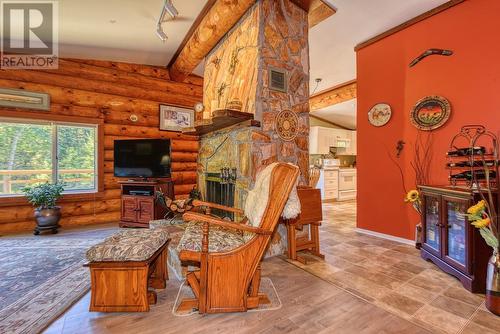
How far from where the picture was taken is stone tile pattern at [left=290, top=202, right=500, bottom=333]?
5.50 feet

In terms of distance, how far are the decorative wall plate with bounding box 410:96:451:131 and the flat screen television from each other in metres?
3.84

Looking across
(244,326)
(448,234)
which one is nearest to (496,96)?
(448,234)

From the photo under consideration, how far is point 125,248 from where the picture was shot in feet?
5.65

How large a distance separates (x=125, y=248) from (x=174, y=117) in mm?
3975

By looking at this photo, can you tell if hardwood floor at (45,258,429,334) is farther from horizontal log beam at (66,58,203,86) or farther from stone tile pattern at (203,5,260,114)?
horizontal log beam at (66,58,203,86)

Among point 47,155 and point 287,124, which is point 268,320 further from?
point 47,155

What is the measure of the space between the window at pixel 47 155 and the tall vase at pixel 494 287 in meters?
5.43

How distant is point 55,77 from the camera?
411cm

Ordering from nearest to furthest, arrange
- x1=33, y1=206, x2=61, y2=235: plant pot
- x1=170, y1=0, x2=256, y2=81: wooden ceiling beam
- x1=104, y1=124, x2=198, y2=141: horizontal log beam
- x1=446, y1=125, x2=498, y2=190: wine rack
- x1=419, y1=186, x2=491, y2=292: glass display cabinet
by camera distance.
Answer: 1. x1=419, y1=186, x2=491, y2=292: glass display cabinet
2. x1=446, y1=125, x2=498, y2=190: wine rack
3. x1=170, y1=0, x2=256, y2=81: wooden ceiling beam
4. x1=33, y1=206, x2=61, y2=235: plant pot
5. x1=104, y1=124, x2=198, y2=141: horizontal log beam

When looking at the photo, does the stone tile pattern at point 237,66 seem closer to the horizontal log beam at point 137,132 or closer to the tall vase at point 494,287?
the horizontal log beam at point 137,132

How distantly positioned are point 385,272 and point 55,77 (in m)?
5.65

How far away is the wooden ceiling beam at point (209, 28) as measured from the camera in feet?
9.54

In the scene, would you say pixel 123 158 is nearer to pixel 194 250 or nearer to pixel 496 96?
pixel 194 250

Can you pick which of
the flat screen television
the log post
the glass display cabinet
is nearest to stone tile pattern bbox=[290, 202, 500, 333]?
the glass display cabinet
